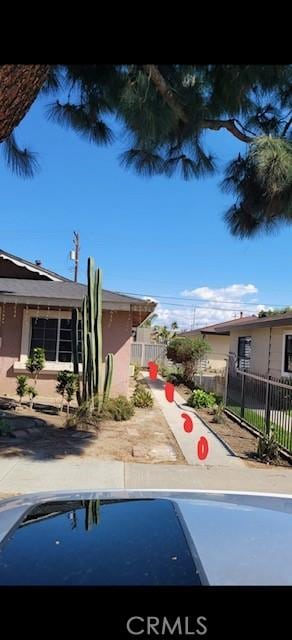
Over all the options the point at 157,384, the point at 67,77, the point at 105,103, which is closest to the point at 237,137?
the point at 105,103

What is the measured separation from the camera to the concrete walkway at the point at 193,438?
7.24 meters

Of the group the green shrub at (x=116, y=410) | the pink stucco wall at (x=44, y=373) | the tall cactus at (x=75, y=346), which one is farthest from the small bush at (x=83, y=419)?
the pink stucco wall at (x=44, y=373)

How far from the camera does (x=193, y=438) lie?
29.2 ft

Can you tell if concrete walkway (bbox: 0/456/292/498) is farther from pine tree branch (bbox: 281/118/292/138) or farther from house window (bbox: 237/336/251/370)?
house window (bbox: 237/336/251/370)

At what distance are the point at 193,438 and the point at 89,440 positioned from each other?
6.58 ft

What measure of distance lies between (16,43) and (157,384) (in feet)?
59.6

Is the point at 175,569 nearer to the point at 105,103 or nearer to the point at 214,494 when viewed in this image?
the point at 214,494

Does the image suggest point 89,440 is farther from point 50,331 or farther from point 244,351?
point 244,351

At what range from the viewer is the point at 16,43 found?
1.62 m

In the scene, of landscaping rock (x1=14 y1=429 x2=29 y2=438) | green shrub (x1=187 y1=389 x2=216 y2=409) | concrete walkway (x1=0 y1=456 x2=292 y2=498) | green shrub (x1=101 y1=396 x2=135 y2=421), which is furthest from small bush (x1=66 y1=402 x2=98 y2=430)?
green shrub (x1=187 y1=389 x2=216 y2=409)

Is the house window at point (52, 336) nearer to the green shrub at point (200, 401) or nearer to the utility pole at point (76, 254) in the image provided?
the green shrub at point (200, 401)

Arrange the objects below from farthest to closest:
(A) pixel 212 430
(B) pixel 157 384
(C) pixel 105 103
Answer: (B) pixel 157 384 → (A) pixel 212 430 → (C) pixel 105 103

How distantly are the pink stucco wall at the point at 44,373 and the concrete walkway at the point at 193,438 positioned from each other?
1477 millimetres
